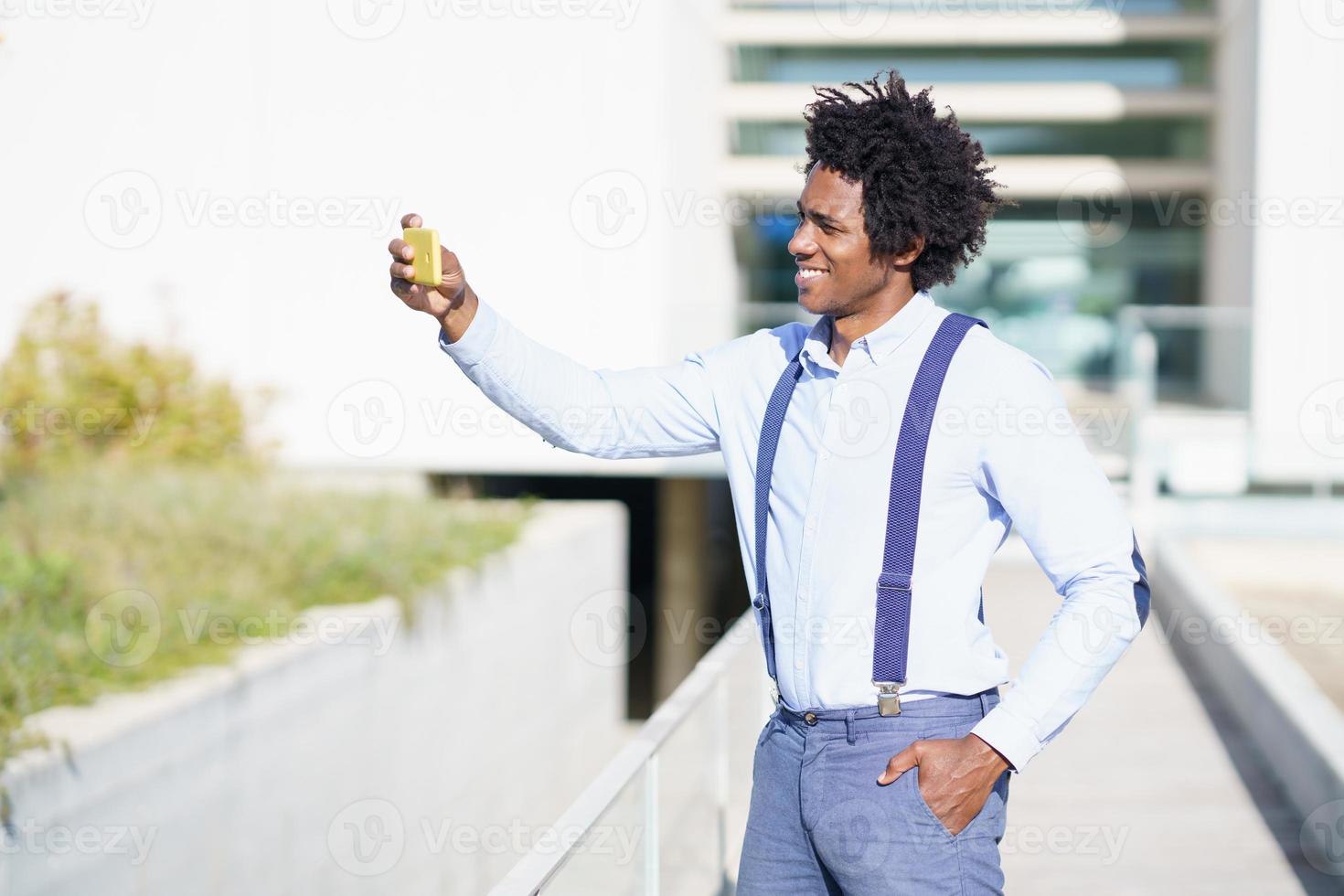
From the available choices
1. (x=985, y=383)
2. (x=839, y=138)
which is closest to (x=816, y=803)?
(x=985, y=383)

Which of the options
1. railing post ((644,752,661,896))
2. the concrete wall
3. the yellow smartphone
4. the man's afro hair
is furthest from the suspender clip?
the concrete wall

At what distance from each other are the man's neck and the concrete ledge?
3680mm

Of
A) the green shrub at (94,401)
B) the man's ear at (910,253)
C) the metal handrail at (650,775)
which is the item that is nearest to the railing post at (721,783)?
the metal handrail at (650,775)

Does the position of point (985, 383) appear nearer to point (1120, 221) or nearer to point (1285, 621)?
point (1285, 621)

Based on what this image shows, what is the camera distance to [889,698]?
84.0 inches

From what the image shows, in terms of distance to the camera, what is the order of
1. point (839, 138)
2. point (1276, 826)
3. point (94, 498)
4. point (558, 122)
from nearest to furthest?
point (839, 138)
point (1276, 826)
point (94, 498)
point (558, 122)

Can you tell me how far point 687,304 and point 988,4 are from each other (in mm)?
6859

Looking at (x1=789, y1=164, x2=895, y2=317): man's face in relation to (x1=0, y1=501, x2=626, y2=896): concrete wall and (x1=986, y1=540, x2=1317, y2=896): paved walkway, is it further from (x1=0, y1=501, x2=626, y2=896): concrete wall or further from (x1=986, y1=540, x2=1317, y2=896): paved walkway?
(x1=0, y1=501, x2=626, y2=896): concrete wall

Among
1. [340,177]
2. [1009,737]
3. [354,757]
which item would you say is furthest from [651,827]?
[340,177]

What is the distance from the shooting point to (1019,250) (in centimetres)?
1920

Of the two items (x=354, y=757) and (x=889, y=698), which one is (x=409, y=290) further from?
(x=354, y=757)

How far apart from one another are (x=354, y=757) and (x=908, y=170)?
5.69 metres

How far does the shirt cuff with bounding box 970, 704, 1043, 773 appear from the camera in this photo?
6.80ft

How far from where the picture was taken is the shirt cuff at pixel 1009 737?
2072 millimetres
